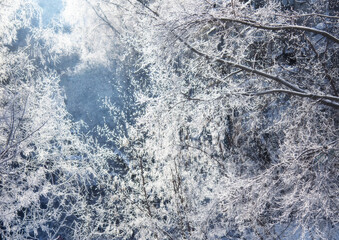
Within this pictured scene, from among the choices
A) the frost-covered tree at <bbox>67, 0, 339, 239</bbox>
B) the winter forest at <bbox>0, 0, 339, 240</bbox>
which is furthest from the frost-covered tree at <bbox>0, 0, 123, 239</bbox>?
Result: the frost-covered tree at <bbox>67, 0, 339, 239</bbox>

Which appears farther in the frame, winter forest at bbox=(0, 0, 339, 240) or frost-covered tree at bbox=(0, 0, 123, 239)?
frost-covered tree at bbox=(0, 0, 123, 239)

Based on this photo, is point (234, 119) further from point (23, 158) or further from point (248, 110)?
point (23, 158)

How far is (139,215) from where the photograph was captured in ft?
15.1

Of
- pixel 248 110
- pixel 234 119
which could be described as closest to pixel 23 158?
pixel 234 119

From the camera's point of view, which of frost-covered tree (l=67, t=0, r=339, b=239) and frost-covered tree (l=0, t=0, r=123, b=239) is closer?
frost-covered tree (l=67, t=0, r=339, b=239)

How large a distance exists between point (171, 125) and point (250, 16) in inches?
57.3

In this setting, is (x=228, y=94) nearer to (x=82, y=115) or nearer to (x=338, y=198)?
(x=338, y=198)

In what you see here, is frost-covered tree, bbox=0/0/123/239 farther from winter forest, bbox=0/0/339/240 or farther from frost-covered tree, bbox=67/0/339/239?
frost-covered tree, bbox=67/0/339/239

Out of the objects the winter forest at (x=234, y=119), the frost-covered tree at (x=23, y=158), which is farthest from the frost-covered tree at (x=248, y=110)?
the frost-covered tree at (x=23, y=158)

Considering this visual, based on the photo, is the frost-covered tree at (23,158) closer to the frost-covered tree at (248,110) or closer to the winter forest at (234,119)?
the winter forest at (234,119)

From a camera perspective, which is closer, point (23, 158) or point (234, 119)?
point (234, 119)

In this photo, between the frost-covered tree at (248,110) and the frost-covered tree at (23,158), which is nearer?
the frost-covered tree at (248,110)

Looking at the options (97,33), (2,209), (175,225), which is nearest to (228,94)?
(175,225)

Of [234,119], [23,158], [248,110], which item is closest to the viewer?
[248,110]
